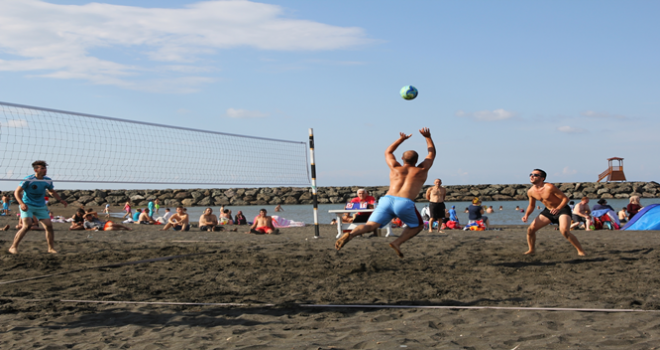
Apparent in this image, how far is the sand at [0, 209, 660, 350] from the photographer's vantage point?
3801 millimetres

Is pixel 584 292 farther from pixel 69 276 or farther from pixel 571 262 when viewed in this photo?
pixel 69 276

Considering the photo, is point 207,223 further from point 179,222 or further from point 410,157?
point 410,157

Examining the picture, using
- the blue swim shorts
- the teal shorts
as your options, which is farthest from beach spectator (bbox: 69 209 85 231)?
the blue swim shorts

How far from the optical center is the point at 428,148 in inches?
218

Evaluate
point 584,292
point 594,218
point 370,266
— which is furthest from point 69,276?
point 594,218

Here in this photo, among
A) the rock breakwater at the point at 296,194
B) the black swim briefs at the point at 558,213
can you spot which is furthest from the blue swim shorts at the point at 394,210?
the rock breakwater at the point at 296,194

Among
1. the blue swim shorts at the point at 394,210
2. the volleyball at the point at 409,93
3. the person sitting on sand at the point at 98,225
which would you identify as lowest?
the person sitting on sand at the point at 98,225

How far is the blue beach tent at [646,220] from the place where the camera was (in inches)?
492

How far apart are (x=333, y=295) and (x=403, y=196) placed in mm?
1192

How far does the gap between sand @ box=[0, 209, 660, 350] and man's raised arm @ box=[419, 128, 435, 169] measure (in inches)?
49.9

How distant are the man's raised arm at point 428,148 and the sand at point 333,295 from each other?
1.27 m

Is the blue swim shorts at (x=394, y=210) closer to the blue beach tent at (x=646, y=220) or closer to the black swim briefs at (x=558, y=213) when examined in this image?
the black swim briefs at (x=558, y=213)

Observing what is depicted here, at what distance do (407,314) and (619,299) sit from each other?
200 centimetres

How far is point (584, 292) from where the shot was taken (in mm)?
5219
